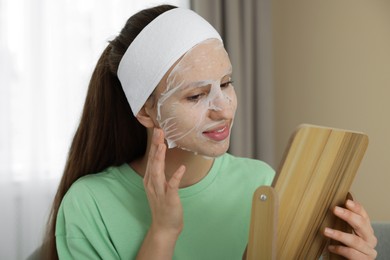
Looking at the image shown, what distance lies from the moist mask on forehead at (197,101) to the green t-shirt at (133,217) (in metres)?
0.20

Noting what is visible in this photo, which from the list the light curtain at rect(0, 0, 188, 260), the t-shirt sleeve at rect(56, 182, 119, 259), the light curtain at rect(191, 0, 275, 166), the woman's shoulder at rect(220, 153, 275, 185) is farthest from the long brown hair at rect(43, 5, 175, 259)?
the light curtain at rect(191, 0, 275, 166)

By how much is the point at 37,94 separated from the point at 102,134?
1.02m

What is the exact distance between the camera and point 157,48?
1.12 metres

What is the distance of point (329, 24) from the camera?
2508 mm

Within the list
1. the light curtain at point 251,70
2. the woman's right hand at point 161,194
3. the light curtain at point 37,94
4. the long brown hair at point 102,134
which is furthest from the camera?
the light curtain at point 251,70

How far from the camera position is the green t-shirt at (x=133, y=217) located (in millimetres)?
1198

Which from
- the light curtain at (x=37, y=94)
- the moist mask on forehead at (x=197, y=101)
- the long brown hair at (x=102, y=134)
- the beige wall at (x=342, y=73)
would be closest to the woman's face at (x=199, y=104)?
the moist mask on forehead at (x=197, y=101)

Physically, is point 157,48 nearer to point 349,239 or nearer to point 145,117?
point 145,117

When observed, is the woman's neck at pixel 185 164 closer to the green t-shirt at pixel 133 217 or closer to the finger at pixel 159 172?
the green t-shirt at pixel 133 217

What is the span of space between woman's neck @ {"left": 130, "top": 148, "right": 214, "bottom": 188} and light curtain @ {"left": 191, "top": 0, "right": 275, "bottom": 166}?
1.28 m

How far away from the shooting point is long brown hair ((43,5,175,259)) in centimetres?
130

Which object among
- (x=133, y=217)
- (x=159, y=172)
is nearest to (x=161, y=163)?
(x=159, y=172)

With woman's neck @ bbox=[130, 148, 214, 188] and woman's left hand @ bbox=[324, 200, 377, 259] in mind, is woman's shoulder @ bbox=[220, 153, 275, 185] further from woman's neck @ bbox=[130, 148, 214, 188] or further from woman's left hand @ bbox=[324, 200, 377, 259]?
woman's left hand @ bbox=[324, 200, 377, 259]

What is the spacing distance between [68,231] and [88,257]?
0.07m
